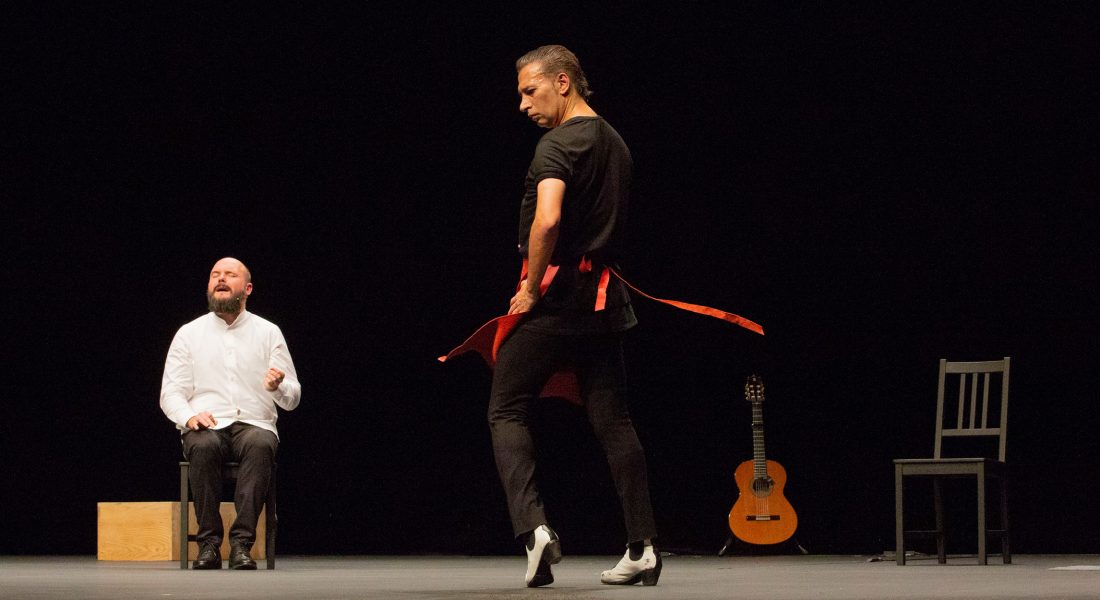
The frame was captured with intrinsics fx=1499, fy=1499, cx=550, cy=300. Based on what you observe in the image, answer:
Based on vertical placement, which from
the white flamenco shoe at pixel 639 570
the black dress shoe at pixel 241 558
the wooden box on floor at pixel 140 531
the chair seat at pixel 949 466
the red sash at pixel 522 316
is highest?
the red sash at pixel 522 316

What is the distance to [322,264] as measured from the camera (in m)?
6.38

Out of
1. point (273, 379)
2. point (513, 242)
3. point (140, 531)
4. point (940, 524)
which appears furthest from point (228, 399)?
point (940, 524)

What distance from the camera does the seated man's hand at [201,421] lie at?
15.1 ft

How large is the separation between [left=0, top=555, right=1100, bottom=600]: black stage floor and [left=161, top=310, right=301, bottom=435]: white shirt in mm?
504

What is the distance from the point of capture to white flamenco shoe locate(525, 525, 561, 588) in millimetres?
3088

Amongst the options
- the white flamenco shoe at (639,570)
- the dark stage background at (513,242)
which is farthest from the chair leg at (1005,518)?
the white flamenco shoe at (639,570)

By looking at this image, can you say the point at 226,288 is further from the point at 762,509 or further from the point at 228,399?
the point at 762,509

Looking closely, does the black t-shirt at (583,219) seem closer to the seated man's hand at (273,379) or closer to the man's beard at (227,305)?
the seated man's hand at (273,379)

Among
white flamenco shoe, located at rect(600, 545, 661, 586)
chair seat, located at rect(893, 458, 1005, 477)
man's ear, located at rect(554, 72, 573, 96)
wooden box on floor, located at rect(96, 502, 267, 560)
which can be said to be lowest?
wooden box on floor, located at rect(96, 502, 267, 560)

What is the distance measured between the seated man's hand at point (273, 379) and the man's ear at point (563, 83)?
5.46ft

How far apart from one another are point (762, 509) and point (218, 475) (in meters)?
2.32

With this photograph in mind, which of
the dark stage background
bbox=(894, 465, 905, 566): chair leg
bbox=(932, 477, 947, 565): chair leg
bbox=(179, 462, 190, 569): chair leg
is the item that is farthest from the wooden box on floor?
bbox=(932, 477, 947, 565): chair leg

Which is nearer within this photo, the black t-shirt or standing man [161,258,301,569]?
the black t-shirt

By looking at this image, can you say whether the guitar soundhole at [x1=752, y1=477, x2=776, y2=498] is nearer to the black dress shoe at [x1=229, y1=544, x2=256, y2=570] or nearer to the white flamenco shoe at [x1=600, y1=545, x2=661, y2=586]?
the black dress shoe at [x1=229, y1=544, x2=256, y2=570]
